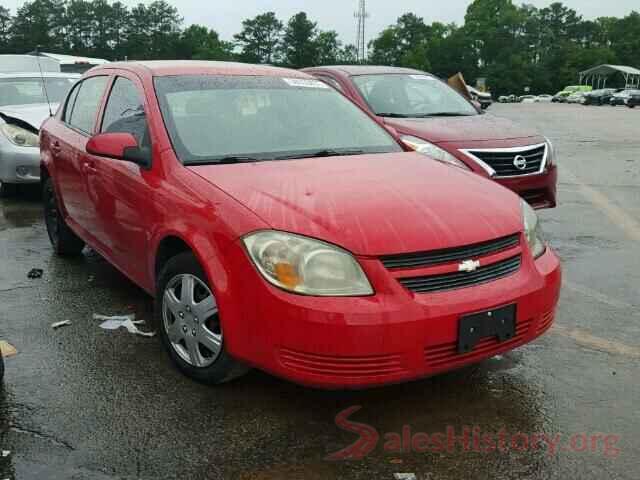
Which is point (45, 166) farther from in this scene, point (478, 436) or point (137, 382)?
point (478, 436)

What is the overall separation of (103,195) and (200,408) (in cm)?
164

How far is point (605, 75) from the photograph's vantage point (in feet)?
370

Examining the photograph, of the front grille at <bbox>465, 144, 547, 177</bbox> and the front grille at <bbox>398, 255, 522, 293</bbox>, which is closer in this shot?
the front grille at <bbox>398, 255, 522, 293</bbox>

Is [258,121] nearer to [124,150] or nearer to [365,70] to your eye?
[124,150]

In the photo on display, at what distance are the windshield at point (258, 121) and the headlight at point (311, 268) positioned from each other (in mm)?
919

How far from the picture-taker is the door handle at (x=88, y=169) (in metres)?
4.30

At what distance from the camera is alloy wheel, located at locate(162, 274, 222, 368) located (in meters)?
3.15

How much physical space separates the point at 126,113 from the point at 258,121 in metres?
0.86

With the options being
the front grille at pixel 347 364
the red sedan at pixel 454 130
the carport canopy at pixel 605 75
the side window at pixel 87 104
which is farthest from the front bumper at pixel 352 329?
the carport canopy at pixel 605 75

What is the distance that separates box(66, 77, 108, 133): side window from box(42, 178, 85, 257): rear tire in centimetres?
67

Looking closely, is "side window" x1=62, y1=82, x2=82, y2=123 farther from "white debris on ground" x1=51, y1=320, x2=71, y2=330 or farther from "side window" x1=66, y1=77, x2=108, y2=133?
"white debris on ground" x1=51, y1=320, x2=71, y2=330

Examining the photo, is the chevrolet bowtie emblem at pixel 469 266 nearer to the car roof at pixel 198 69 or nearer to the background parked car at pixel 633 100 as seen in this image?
the car roof at pixel 198 69

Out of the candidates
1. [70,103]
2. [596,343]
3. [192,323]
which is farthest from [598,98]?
[192,323]

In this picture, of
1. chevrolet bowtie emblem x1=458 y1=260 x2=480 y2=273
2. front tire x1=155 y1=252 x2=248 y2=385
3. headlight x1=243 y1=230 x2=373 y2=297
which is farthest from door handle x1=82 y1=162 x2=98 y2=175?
chevrolet bowtie emblem x1=458 y1=260 x2=480 y2=273
